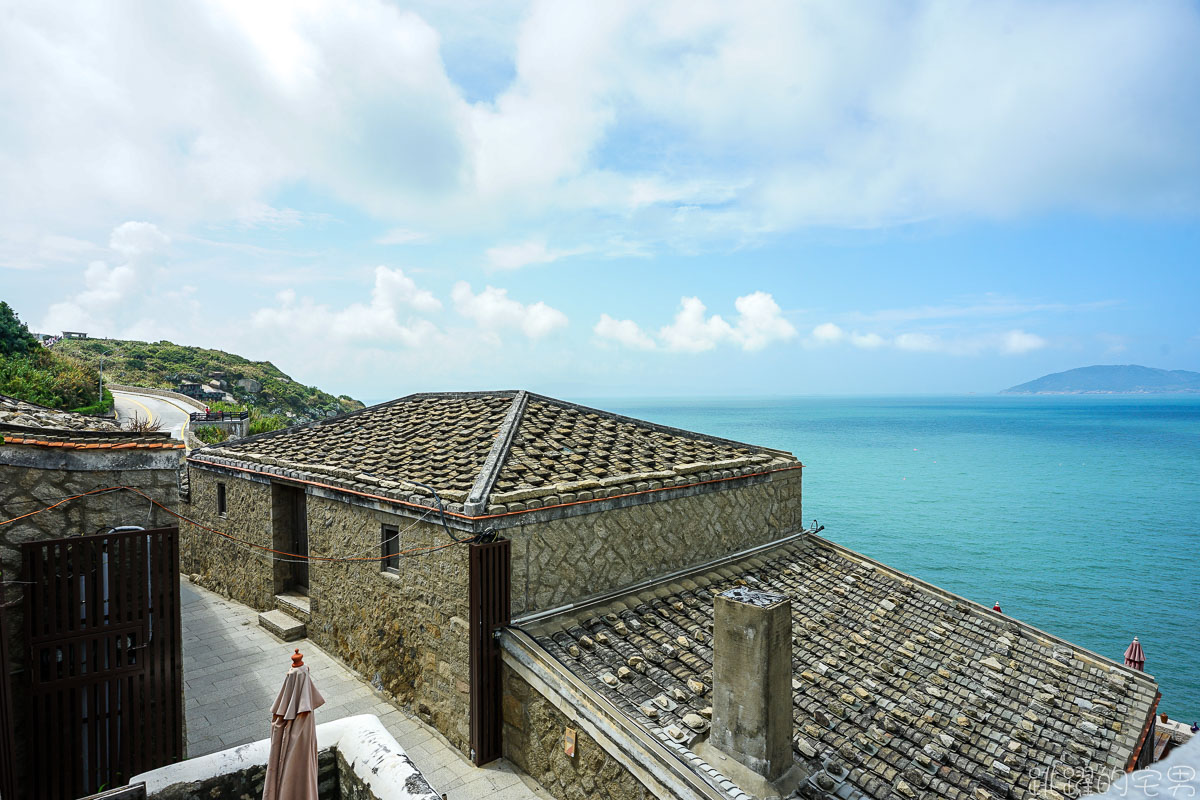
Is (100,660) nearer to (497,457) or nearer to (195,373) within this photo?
(497,457)

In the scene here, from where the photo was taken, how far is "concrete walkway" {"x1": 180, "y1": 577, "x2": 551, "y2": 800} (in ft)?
27.4

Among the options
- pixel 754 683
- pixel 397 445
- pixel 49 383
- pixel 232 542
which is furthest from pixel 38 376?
pixel 754 683

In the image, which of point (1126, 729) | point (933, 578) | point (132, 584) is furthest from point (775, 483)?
point (933, 578)

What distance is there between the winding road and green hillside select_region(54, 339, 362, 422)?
10854 millimetres

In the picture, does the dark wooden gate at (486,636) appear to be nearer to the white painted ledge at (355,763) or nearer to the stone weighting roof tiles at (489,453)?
the stone weighting roof tiles at (489,453)

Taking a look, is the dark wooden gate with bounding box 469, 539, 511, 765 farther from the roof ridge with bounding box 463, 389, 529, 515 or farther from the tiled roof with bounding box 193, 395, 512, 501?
the tiled roof with bounding box 193, 395, 512, 501

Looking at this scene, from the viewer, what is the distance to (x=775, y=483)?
44.4 ft

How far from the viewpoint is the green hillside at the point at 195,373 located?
229ft

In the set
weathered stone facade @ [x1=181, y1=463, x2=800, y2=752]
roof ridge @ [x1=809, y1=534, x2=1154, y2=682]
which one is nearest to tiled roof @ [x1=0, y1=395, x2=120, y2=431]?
weathered stone facade @ [x1=181, y1=463, x2=800, y2=752]

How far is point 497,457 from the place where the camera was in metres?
10.2

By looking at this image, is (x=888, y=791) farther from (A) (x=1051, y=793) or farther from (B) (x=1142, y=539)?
(B) (x=1142, y=539)

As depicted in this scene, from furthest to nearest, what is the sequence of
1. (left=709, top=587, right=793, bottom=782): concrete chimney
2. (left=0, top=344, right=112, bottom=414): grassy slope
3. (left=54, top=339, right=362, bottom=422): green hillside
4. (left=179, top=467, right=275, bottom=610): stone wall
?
(left=54, top=339, right=362, bottom=422): green hillside → (left=0, top=344, right=112, bottom=414): grassy slope → (left=179, top=467, right=275, bottom=610): stone wall → (left=709, top=587, right=793, bottom=782): concrete chimney

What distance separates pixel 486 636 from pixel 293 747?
3.54 metres

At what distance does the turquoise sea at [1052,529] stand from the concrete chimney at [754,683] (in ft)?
92.3
